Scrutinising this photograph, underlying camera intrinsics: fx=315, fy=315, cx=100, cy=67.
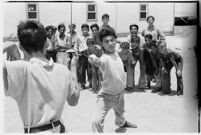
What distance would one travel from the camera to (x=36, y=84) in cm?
190

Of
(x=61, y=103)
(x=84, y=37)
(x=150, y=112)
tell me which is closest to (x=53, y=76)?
(x=61, y=103)

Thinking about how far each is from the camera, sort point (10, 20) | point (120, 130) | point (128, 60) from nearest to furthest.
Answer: point (120, 130), point (128, 60), point (10, 20)

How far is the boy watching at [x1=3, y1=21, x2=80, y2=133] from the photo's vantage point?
1880 mm

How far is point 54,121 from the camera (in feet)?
6.41

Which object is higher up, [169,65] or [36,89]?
[36,89]

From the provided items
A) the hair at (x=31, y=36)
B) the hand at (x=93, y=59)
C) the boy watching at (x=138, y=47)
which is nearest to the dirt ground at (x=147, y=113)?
the boy watching at (x=138, y=47)

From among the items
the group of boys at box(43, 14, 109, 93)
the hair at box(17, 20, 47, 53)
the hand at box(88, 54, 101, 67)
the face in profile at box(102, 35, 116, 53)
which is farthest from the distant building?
the hair at box(17, 20, 47, 53)

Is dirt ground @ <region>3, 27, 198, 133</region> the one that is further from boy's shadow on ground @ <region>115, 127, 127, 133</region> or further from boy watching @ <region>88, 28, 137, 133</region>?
boy watching @ <region>88, 28, 137, 133</region>

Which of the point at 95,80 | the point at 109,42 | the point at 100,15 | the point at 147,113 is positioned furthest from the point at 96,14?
the point at 109,42

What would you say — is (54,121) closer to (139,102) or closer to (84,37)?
(139,102)

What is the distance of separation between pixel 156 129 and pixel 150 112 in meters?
0.61

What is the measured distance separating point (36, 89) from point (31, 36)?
33 cm

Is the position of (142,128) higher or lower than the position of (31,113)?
lower

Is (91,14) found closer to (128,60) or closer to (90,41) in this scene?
(90,41)
